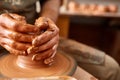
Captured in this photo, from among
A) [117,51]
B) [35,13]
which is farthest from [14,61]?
[117,51]

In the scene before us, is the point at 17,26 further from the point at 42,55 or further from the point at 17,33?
the point at 42,55

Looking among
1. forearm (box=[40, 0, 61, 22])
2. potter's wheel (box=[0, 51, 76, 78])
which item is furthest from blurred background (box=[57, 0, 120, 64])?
potter's wheel (box=[0, 51, 76, 78])

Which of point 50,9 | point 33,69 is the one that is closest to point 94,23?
point 50,9

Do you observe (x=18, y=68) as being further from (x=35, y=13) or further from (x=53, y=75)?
(x=35, y=13)

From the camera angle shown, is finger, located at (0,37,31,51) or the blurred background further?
the blurred background

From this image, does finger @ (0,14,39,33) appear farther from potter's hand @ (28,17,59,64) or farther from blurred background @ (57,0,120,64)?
blurred background @ (57,0,120,64)

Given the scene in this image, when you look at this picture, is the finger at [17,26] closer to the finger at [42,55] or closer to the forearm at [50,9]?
the finger at [42,55]
